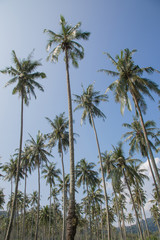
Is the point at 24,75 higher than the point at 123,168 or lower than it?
higher

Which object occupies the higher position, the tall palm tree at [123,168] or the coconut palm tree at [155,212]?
the tall palm tree at [123,168]

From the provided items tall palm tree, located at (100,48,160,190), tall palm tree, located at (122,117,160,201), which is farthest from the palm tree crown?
tall palm tree, located at (122,117,160,201)

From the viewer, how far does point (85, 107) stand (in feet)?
81.0

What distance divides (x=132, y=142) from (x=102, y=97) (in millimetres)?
8095

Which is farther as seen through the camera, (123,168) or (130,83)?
(123,168)

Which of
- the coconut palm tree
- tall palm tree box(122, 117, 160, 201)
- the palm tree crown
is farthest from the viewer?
the coconut palm tree

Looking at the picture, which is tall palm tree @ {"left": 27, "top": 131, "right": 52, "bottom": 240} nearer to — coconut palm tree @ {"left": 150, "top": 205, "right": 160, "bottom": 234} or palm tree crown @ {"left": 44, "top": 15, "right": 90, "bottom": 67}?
palm tree crown @ {"left": 44, "top": 15, "right": 90, "bottom": 67}

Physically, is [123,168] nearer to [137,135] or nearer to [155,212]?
[137,135]

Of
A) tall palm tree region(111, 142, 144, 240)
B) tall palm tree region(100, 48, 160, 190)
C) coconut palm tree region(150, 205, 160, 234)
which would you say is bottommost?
coconut palm tree region(150, 205, 160, 234)

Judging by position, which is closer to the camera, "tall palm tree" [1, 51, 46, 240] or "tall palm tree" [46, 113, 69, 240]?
"tall palm tree" [1, 51, 46, 240]

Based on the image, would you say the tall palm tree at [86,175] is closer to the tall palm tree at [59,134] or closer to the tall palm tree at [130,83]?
the tall palm tree at [59,134]

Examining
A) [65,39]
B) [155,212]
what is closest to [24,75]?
[65,39]

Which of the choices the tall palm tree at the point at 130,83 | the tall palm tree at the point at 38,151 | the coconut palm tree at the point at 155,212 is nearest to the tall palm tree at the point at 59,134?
the tall palm tree at the point at 38,151

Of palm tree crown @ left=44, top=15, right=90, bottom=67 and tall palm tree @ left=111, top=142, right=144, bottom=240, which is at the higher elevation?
palm tree crown @ left=44, top=15, right=90, bottom=67
